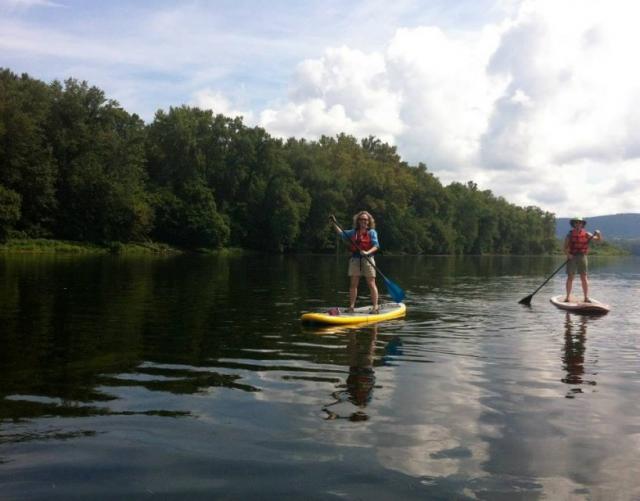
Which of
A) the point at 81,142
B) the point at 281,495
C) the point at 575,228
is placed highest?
the point at 81,142

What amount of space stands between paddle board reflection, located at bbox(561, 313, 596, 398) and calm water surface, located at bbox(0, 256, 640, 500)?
57 millimetres

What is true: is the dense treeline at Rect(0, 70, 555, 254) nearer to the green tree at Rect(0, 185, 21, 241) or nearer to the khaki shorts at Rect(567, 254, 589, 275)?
the green tree at Rect(0, 185, 21, 241)

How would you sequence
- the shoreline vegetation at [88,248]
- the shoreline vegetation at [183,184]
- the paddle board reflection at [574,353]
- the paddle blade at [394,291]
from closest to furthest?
the paddle board reflection at [574,353] < the paddle blade at [394,291] < the shoreline vegetation at [88,248] < the shoreline vegetation at [183,184]

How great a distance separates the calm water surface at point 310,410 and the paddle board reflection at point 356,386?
4 cm

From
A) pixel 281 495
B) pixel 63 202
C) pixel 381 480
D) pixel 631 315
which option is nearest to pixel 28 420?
pixel 281 495

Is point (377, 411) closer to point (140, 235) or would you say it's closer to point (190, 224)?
point (140, 235)

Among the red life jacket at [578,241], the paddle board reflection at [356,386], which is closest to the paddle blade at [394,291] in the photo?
the paddle board reflection at [356,386]

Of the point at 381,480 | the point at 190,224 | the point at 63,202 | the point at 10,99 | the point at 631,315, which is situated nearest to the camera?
the point at 381,480

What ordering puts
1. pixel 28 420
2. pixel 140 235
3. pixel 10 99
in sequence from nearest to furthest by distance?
pixel 28 420 → pixel 10 99 → pixel 140 235

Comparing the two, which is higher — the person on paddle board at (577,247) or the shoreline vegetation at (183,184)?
the shoreline vegetation at (183,184)

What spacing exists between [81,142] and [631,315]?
193 ft

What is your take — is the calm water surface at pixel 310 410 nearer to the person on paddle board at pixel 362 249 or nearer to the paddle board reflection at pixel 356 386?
the paddle board reflection at pixel 356 386

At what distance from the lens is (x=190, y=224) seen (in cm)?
7412

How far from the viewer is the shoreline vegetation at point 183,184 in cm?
5719
